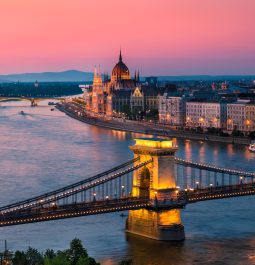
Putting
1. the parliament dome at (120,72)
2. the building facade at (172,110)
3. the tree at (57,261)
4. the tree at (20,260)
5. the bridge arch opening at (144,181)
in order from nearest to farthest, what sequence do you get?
the tree at (57,261) < the tree at (20,260) < the bridge arch opening at (144,181) < the building facade at (172,110) < the parliament dome at (120,72)

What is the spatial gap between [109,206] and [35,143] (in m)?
25.4

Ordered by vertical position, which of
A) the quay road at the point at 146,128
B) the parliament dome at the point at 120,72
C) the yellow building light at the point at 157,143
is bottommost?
the quay road at the point at 146,128

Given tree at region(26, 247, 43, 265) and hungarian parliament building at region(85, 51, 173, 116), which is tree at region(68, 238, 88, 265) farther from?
hungarian parliament building at region(85, 51, 173, 116)

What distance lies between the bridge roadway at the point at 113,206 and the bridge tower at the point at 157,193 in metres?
0.13

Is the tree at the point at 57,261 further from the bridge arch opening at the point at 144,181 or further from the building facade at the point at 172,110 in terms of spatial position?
the building facade at the point at 172,110

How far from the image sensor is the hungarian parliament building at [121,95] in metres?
74.8

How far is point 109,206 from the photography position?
1870cm

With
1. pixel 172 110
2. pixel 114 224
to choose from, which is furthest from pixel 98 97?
pixel 114 224

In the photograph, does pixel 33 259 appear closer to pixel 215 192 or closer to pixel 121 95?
pixel 215 192

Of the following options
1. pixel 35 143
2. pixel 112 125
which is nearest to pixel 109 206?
pixel 35 143

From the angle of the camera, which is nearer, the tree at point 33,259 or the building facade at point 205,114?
the tree at point 33,259

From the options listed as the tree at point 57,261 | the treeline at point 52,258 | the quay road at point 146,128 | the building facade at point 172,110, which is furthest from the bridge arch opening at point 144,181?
the building facade at point 172,110

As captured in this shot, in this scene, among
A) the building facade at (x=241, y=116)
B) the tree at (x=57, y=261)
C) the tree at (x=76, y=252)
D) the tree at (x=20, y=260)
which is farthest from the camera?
the building facade at (x=241, y=116)

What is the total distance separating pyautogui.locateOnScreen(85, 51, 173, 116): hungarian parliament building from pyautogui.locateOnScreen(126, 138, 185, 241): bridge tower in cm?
5051
